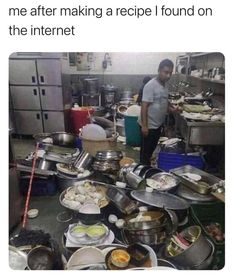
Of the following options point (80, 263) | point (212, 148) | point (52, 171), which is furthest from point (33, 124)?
point (80, 263)

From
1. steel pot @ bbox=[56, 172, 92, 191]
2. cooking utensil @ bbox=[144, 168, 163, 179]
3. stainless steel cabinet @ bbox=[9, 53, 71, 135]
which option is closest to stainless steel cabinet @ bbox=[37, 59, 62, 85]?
stainless steel cabinet @ bbox=[9, 53, 71, 135]

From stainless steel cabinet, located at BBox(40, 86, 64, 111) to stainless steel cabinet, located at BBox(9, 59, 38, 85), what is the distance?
13 cm

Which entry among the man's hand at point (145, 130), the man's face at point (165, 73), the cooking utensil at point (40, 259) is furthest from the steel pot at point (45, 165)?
the man's face at point (165, 73)

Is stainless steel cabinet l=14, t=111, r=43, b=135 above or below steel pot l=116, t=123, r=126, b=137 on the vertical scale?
above

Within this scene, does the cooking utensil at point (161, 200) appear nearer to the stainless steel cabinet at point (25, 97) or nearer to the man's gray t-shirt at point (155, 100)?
the man's gray t-shirt at point (155, 100)

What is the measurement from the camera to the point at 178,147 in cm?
164

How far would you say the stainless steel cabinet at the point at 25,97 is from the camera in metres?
2.31

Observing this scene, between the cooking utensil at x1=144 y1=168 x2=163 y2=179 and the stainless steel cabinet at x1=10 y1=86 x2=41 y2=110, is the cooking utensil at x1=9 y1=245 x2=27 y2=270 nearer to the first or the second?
the cooking utensil at x1=144 y1=168 x2=163 y2=179

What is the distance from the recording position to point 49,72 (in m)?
2.23

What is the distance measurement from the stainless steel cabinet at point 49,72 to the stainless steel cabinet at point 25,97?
12 cm

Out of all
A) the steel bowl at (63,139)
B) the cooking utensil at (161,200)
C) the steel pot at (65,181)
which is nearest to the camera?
the cooking utensil at (161,200)

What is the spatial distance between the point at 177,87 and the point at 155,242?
2.62m

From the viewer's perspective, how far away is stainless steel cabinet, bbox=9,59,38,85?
7.28 feet

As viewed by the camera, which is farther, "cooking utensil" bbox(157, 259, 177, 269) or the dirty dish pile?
the dirty dish pile
